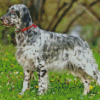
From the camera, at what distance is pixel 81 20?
13.0 meters

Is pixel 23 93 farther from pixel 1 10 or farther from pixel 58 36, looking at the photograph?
pixel 1 10

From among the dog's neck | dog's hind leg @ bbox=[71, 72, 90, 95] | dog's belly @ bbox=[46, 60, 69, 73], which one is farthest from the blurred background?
the dog's neck

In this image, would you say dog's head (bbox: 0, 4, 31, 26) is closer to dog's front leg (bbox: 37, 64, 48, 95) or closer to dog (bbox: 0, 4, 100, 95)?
dog (bbox: 0, 4, 100, 95)

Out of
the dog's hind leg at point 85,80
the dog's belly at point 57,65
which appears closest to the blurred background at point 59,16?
the dog's hind leg at point 85,80

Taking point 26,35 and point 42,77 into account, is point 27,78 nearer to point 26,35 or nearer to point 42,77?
point 42,77

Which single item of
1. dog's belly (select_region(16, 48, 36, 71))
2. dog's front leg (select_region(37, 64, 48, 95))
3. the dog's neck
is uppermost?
the dog's neck

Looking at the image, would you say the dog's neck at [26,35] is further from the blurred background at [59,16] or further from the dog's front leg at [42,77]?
the blurred background at [59,16]

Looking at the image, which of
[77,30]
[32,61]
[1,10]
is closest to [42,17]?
[1,10]

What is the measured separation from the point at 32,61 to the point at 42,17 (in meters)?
5.85

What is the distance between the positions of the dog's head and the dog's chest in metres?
0.57

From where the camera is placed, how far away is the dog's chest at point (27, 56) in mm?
4672

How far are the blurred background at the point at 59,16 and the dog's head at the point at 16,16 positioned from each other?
4.20m

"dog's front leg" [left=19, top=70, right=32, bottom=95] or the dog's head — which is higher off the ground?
the dog's head

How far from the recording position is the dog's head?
4535 mm
